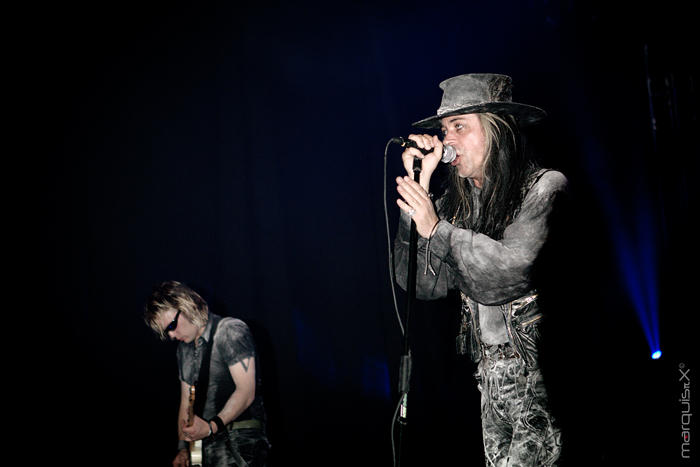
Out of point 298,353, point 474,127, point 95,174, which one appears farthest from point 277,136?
point 474,127

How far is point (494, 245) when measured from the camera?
1.56 meters

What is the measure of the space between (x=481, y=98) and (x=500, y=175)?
11.8 inches

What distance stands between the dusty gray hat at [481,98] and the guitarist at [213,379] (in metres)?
1.87

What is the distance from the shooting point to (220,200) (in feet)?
12.0

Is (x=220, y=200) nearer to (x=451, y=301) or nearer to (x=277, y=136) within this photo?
(x=277, y=136)

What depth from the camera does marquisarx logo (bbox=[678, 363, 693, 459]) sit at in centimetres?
239

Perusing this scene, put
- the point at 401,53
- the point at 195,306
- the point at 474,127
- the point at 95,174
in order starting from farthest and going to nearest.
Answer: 1. the point at 401,53
2. the point at 95,174
3. the point at 195,306
4. the point at 474,127

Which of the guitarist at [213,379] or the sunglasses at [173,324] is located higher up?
the sunglasses at [173,324]

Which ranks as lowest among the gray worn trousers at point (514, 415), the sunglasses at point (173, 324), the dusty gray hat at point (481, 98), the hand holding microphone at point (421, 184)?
the gray worn trousers at point (514, 415)

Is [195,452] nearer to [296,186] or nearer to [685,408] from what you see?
[296,186]

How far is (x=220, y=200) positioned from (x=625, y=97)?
3.06m

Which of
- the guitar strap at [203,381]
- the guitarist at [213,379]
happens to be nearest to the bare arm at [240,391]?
the guitarist at [213,379]

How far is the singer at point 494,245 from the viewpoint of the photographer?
156 centimetres

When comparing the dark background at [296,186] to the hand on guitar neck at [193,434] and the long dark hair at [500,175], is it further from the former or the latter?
the long dark hair at [500,175]
